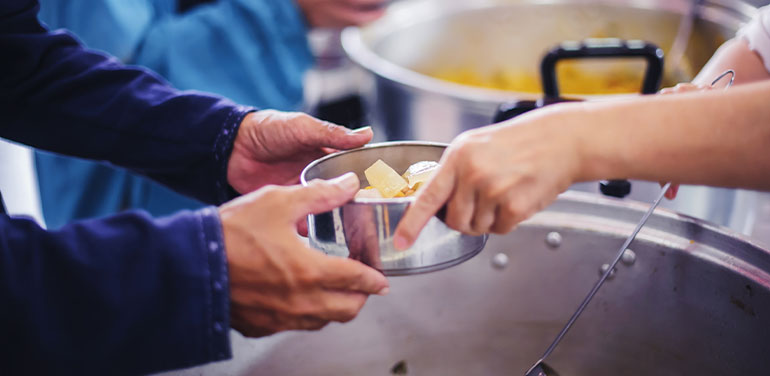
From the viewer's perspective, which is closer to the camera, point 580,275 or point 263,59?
point 580,275

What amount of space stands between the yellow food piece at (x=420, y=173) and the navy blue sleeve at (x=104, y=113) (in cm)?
27

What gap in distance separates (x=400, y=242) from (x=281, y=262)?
0.32 feet

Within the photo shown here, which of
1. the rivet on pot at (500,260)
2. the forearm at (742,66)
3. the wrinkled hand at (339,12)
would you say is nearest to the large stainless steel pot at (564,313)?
the rivet on pot at (500,260)

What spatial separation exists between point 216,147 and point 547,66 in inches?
18.3

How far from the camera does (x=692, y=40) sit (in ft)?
4.51

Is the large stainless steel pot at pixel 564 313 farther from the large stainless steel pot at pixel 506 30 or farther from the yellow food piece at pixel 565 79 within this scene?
the yellow food piece at pixel 565 79

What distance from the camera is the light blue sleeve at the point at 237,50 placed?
1131 millimetres

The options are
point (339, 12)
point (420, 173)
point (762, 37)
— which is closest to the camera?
point (420, 173)

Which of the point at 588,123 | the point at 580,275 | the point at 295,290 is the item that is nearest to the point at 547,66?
the point at 580,275

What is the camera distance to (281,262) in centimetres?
50

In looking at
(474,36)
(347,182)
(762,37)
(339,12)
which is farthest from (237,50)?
(762,37)

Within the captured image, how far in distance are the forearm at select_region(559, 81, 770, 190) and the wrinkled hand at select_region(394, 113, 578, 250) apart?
21mm

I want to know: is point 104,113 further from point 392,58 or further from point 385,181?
point 392,58

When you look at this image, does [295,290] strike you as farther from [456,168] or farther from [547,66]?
[547,66]
